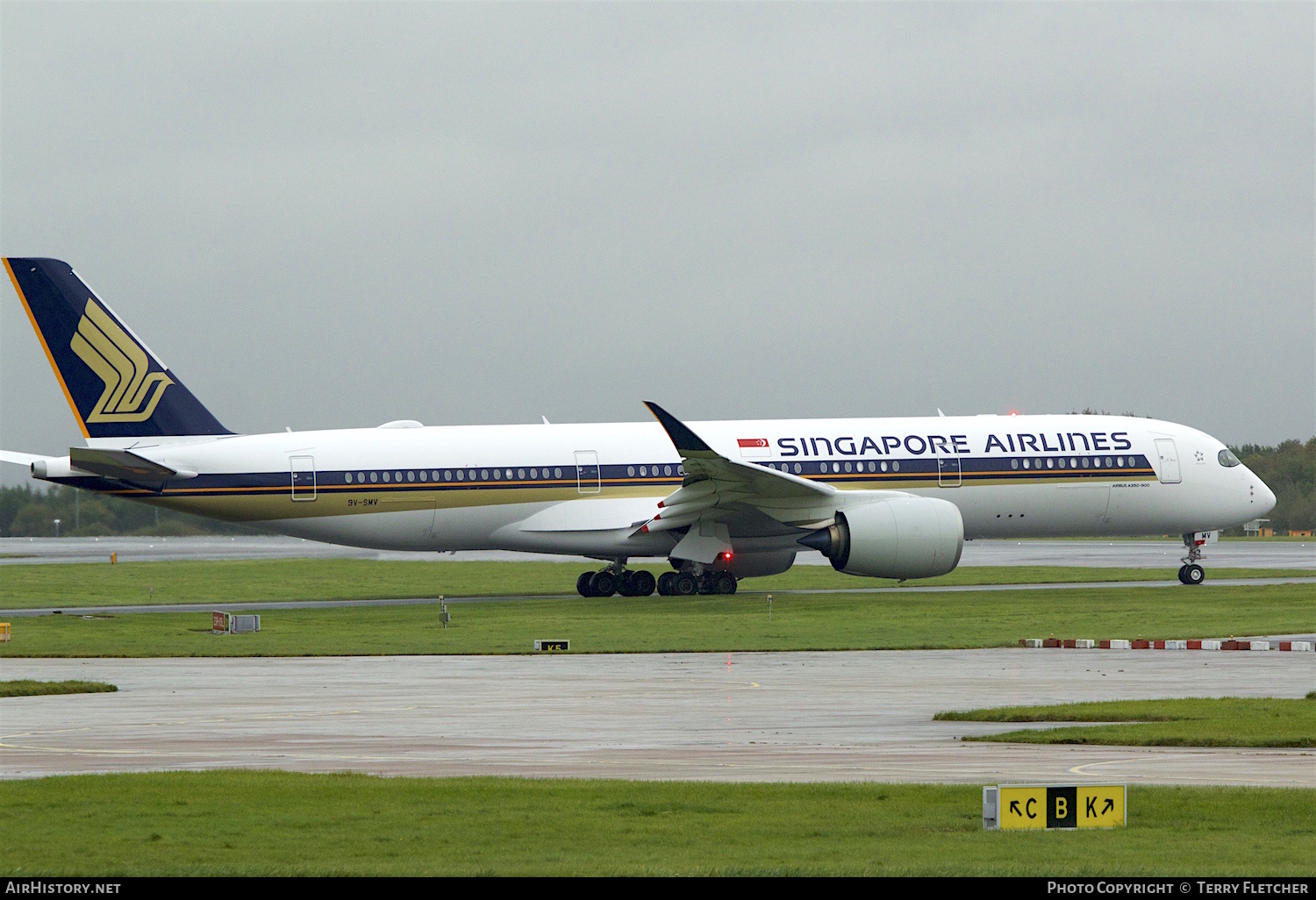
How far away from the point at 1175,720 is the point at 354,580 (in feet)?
145

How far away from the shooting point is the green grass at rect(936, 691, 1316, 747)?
16.2 m

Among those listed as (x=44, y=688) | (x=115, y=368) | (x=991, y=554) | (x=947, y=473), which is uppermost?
(x=115, y=368)

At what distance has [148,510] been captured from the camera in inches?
4756

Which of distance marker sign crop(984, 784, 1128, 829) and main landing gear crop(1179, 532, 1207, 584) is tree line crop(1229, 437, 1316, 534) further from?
distance marker sign crop(984, 784, 1128, 829)

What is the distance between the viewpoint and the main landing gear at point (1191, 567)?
44594 millimetres

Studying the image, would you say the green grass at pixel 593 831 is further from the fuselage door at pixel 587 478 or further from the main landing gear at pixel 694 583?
the main landing gear at pixel 694 583

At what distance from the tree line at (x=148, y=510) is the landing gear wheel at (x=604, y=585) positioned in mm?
60225

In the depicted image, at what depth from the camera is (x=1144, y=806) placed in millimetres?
12133

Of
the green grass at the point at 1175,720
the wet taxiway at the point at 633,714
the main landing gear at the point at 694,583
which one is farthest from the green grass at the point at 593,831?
the main landing gear at the point at 694,583

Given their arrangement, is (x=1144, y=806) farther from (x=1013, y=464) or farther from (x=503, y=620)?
(x=1013, y=464)

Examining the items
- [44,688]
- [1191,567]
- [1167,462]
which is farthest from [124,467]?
[1191,567]

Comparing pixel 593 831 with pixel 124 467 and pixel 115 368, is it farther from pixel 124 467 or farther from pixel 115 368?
pixel 115 368

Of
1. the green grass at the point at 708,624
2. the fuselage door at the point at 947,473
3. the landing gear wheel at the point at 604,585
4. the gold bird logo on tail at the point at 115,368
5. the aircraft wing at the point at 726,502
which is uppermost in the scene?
the gold bird logo on tail at the point at 115,368
